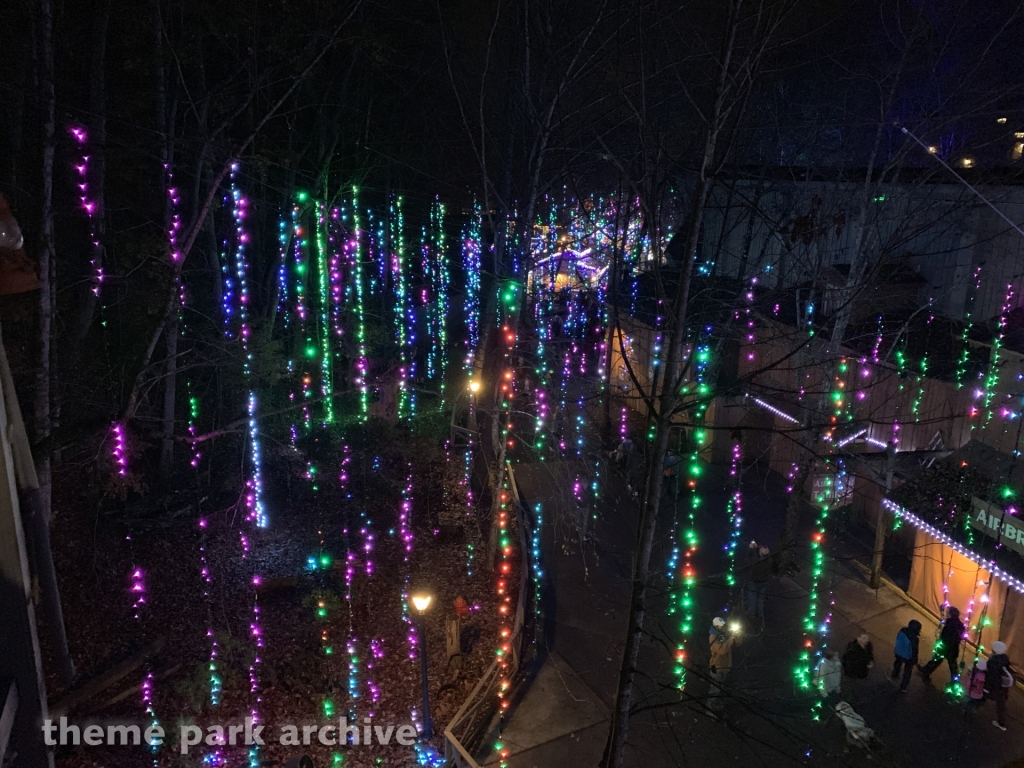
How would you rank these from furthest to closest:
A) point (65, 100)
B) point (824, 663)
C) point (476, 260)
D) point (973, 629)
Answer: point (476, 260), point (65, 100), point (973, 629), point (824, 663)

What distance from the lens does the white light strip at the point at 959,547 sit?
859 cm

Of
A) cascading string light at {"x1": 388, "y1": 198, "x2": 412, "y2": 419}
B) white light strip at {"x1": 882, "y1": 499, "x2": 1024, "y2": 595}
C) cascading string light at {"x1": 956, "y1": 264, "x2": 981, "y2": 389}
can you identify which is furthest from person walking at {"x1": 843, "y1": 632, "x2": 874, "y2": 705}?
cascading string light at {"x1": 388, "y1": 198, "x2": 412, "y2": 419}

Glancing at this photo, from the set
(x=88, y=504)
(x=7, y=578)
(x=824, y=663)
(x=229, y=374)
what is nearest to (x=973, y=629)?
(x=824, y=663)

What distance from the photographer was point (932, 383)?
11.8 meters

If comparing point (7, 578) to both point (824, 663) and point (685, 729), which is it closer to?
point (685, 729)

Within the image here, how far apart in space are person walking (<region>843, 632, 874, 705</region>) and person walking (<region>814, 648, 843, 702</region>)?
0.18 meters

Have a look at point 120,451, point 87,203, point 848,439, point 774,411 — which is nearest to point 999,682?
point 774,411

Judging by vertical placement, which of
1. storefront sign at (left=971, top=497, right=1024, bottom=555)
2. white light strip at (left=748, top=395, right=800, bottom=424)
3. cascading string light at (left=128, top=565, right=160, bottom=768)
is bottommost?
cascading string light at (left=128, top=565, right=160, bottom=768)

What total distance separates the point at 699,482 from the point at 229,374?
10838 millimetres

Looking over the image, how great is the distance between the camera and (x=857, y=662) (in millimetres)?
9039

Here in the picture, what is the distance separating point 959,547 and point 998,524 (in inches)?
29.2

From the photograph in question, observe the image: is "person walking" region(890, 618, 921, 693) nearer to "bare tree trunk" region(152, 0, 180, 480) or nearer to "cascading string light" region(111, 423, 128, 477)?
"bare tree trunk" region(152, 0, 180, 480)

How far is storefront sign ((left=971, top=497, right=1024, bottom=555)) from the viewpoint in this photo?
8516mm

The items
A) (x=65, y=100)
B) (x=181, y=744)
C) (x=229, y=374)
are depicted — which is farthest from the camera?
(x=229, y=374)
